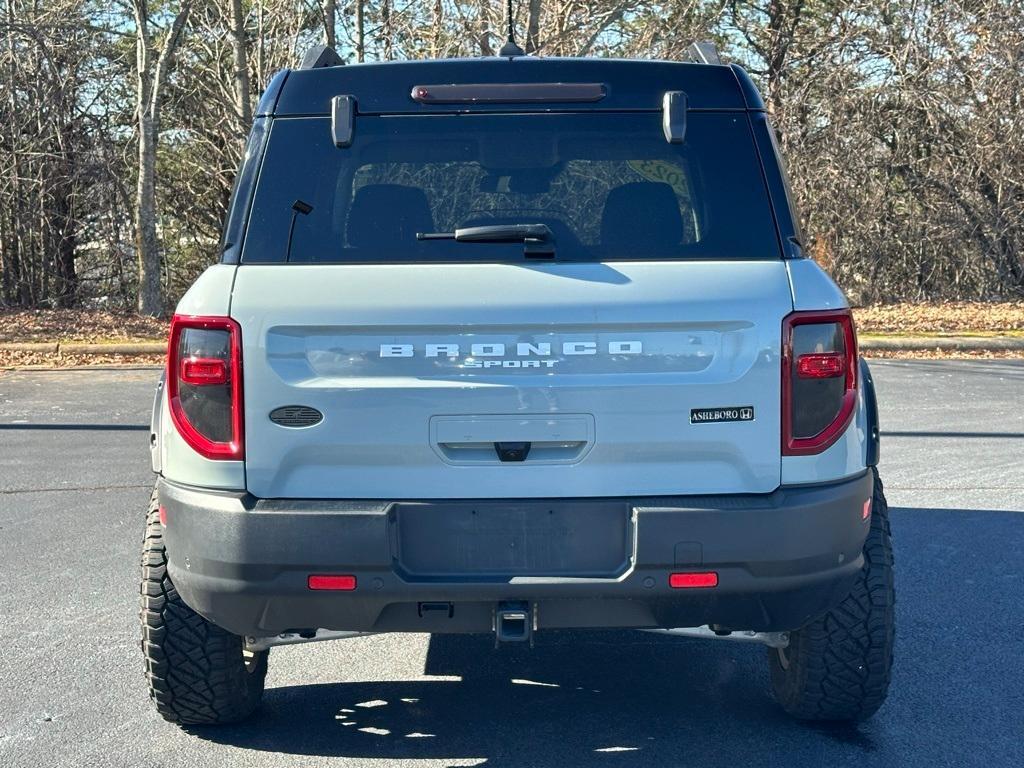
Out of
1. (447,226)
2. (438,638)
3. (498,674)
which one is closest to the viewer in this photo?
(447,226)

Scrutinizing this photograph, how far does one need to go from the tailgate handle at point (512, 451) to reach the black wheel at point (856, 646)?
1104 millimetres

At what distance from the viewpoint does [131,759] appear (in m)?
3.66

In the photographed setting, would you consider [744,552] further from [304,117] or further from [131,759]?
[131,759]

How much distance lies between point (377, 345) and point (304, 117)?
2.51 feet

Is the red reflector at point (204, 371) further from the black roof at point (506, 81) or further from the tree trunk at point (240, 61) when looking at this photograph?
the tree trunk at point (240, 61)

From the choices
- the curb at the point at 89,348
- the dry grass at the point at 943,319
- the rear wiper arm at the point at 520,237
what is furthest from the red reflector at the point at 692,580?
the dry grass at the point at 943,319

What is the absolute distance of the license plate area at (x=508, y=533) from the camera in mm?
3121

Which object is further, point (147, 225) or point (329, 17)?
point (147, 225)

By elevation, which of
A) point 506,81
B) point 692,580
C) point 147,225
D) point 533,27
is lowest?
point 692,580

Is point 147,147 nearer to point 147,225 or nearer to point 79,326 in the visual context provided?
point 147,225

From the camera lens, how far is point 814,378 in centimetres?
316

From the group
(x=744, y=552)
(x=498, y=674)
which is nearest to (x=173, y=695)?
(x=498, y=674)

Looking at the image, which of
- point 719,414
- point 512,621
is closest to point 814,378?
point 719,414

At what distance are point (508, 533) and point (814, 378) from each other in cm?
88
